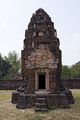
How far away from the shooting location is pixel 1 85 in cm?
3075

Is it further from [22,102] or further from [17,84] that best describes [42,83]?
[17,84]

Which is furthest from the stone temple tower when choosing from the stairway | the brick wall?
the brick wall

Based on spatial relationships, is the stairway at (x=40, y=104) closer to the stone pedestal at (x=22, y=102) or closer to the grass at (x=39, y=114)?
the grass at (x=39, y=114)

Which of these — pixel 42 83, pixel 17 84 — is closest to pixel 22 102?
pixel 42 83

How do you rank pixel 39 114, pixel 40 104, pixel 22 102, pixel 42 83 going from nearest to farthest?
pixel 39 114
pixel 40 104
pixel 22 102
pixel 42 83

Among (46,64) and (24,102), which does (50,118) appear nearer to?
(24,102)

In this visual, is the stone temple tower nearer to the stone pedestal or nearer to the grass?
the stone pedestal

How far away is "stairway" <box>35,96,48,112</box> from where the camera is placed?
12.8 metres

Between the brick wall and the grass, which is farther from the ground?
the brick wall

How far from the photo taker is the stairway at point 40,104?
12781 millimetres

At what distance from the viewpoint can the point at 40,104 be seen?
43.4ft

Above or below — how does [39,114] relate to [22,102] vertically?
below

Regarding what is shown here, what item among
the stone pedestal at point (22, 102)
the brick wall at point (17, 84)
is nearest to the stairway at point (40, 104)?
the stone pedestal at point (22, 102)

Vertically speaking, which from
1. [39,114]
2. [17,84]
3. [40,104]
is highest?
[17,84]
